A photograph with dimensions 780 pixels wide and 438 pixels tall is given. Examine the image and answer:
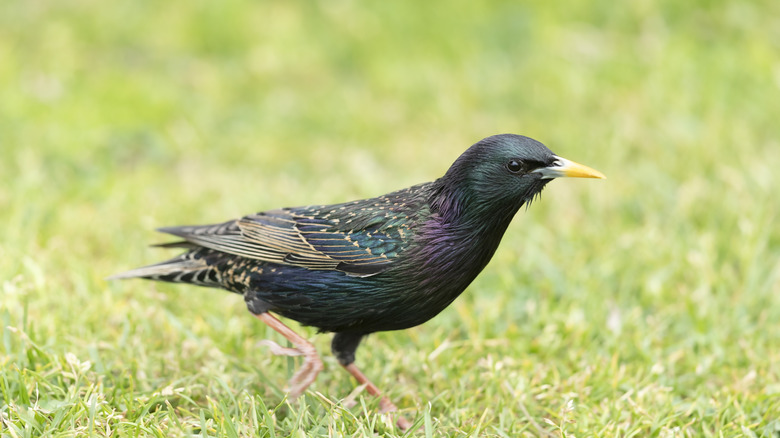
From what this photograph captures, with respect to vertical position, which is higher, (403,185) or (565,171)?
(565,171)

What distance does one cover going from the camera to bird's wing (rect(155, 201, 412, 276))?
12.4 feet

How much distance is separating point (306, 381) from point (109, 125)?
15.7 feet

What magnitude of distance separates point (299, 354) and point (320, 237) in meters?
0.57

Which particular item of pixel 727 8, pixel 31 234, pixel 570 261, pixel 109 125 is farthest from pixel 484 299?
pixel 727 8

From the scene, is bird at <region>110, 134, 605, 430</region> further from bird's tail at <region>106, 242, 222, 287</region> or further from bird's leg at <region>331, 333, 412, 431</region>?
bird's tail at <region>106, 242, 222, 287</region>

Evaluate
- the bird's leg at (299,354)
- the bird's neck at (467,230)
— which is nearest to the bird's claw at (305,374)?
the bird's leg at (299,354)

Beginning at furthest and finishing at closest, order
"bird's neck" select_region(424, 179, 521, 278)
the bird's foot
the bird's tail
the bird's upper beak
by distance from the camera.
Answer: the bird's tail, the bird's foot, "bird's neck" select_region(424, 179, 521, 278), the bird's upper beak

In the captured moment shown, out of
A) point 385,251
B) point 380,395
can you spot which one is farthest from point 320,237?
point 380,395

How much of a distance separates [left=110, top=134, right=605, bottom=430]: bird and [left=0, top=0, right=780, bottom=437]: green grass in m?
0.37

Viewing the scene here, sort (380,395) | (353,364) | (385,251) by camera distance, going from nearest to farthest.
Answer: (385,251)
(380,395)
(353,364)

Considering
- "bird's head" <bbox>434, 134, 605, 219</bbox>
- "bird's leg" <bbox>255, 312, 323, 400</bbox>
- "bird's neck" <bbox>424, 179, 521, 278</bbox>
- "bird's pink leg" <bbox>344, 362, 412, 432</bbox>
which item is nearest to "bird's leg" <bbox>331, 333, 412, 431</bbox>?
"bird's pink leg" <bbox>344, 362, 412, 432</bbox>

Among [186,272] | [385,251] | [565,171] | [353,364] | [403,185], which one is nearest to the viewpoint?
[565,171]

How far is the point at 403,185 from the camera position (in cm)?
703

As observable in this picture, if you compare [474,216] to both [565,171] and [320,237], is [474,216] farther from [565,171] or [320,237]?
[320,237]
